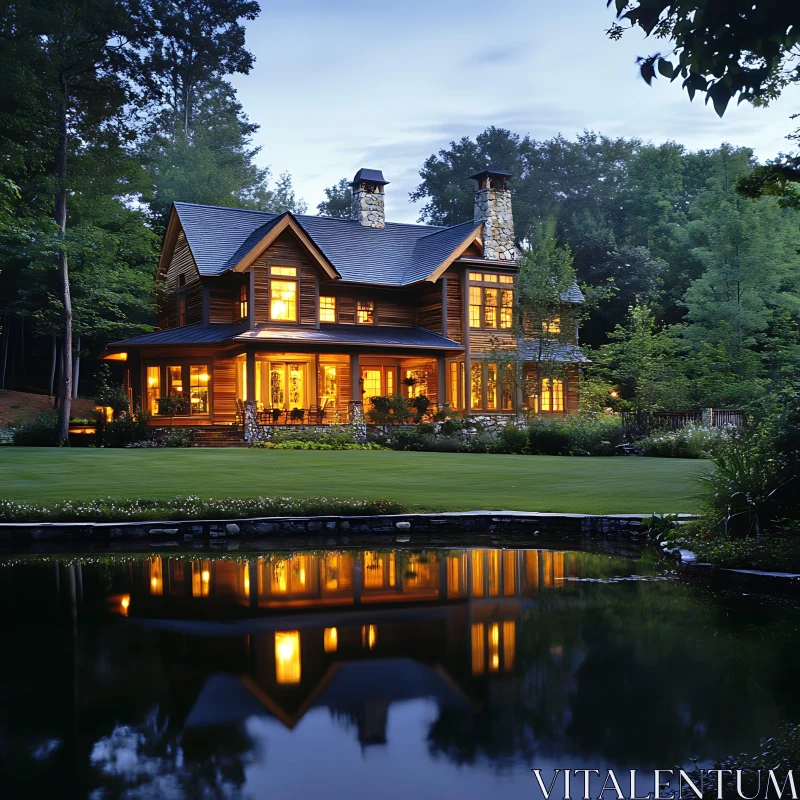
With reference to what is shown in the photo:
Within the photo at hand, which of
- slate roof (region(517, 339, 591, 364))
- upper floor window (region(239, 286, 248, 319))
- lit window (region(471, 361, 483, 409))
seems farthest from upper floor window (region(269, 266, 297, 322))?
slate roof (region(517, 339, 591, 364))

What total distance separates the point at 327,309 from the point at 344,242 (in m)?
3.73

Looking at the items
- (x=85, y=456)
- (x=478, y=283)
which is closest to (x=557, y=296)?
(x=478, y=283)

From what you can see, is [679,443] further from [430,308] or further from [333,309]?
[333,309]

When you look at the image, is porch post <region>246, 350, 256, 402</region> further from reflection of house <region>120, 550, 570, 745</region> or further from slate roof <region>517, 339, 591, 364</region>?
reflection of house <region>120, 550, 570, 745</region>

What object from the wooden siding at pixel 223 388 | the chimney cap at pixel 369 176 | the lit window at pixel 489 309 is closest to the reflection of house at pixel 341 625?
the wooden siding at pixel 223 388

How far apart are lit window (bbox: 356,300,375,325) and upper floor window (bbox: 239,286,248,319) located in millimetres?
4643

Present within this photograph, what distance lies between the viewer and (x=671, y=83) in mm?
6613

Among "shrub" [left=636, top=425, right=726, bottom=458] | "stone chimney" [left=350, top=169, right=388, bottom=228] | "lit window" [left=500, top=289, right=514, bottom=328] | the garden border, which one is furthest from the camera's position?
"stone chimney" [left=350, top=169, right=388, bottom=228]

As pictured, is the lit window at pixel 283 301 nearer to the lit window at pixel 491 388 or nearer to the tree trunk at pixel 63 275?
the tree trunk at pixel 63 275

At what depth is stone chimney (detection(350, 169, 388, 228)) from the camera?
3643 cm

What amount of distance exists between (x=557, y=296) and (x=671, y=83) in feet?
82.9

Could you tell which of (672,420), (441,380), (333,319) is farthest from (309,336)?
(672,420)

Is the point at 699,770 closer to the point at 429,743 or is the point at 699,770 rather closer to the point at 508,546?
the point at 429,743

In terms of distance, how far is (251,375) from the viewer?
2894 cm
